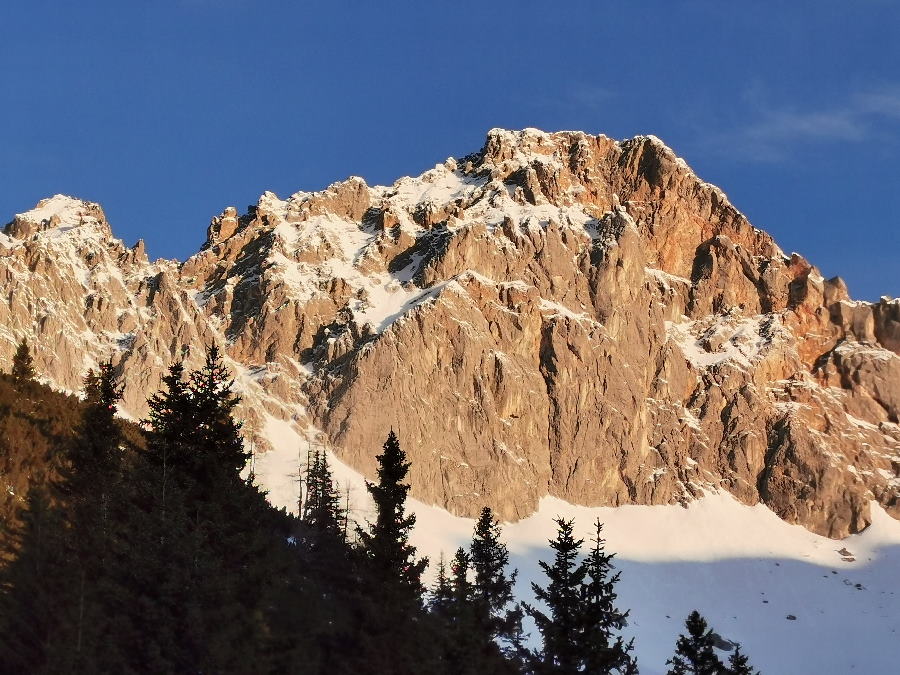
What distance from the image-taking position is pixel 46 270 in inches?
6393

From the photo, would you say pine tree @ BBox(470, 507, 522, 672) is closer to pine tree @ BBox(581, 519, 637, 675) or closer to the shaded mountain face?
pine tree @ BBox(581, 519, 637, 675)

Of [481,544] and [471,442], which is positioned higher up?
[471,442]

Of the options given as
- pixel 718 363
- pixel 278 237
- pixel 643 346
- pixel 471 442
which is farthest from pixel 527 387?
pixel 278 237

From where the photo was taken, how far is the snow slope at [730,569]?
5468 inches

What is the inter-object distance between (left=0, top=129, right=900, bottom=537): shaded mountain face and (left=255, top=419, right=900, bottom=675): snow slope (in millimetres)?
3805

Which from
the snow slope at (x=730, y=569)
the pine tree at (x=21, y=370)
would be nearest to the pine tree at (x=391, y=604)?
the pine tree at (x=21, y=370)

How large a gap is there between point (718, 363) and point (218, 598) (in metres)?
162

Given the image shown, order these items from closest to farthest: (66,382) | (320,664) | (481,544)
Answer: (320,664) < (481,544) < (66,382)

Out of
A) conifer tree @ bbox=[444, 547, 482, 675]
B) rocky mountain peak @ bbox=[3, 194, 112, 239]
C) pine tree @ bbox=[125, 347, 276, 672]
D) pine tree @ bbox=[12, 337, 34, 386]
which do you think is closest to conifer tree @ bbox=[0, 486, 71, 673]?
pine tree @ bbox=[125, 347, 276, 672]

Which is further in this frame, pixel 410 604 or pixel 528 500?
pixel 528 500

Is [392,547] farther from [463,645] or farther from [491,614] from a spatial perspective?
[463,645]

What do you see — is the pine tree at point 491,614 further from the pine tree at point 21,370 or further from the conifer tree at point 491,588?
the pine tree at point 21,370

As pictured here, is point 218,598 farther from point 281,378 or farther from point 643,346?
point 643,346

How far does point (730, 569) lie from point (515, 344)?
4747cm
